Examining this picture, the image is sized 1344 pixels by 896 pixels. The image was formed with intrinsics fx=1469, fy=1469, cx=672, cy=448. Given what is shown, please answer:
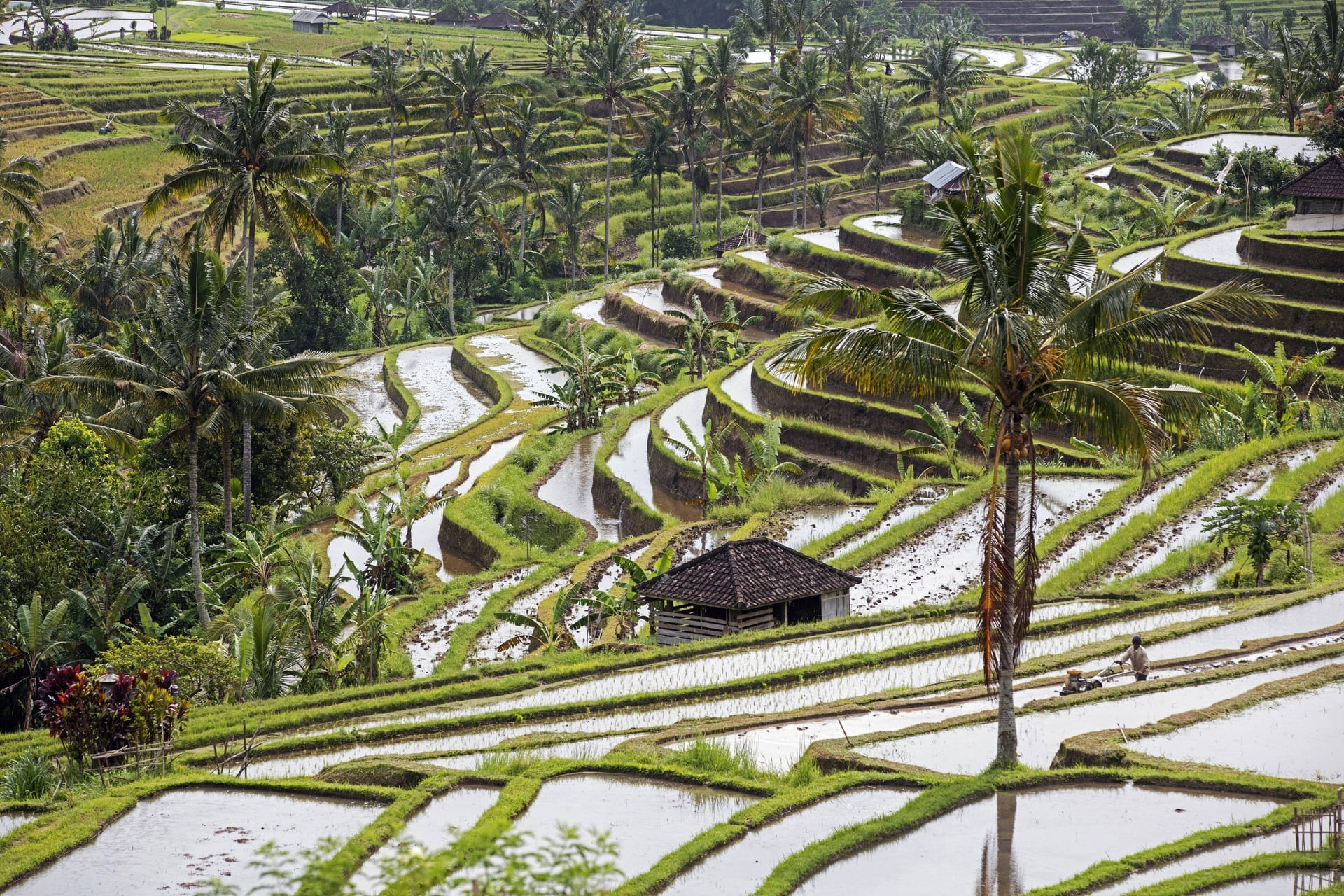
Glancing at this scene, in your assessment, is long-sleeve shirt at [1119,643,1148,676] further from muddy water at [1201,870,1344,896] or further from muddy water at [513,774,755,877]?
muddy water at [1201,870,1344,896]

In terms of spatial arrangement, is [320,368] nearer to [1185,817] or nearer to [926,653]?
[926,653]

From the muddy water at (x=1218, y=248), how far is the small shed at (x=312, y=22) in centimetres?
9123

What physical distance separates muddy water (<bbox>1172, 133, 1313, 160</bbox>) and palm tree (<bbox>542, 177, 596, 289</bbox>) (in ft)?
90.9

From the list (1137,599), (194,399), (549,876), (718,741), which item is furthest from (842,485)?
(549,876)

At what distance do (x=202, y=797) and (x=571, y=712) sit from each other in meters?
5.50

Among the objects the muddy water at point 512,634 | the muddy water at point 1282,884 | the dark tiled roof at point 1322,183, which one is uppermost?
the dark tiled roof at point 1322,183

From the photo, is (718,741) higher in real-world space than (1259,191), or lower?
lower

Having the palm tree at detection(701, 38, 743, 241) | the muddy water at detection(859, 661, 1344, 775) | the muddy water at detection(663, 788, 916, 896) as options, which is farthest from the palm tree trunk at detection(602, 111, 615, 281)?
the muddy water at detection(663, 788, 916, 896)

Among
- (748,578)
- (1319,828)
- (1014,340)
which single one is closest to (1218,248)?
(748,578)

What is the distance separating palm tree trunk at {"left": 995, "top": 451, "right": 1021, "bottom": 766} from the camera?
581 inches

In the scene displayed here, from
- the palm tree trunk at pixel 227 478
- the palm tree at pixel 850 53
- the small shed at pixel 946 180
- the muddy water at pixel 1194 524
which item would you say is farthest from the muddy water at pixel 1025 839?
the palm tree at pixel 850 53

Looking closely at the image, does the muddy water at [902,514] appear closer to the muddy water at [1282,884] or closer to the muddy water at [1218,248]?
the muddy water at [1218,248]

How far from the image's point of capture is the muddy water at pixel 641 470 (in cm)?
3497

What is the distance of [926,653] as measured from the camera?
2186 centimetres
